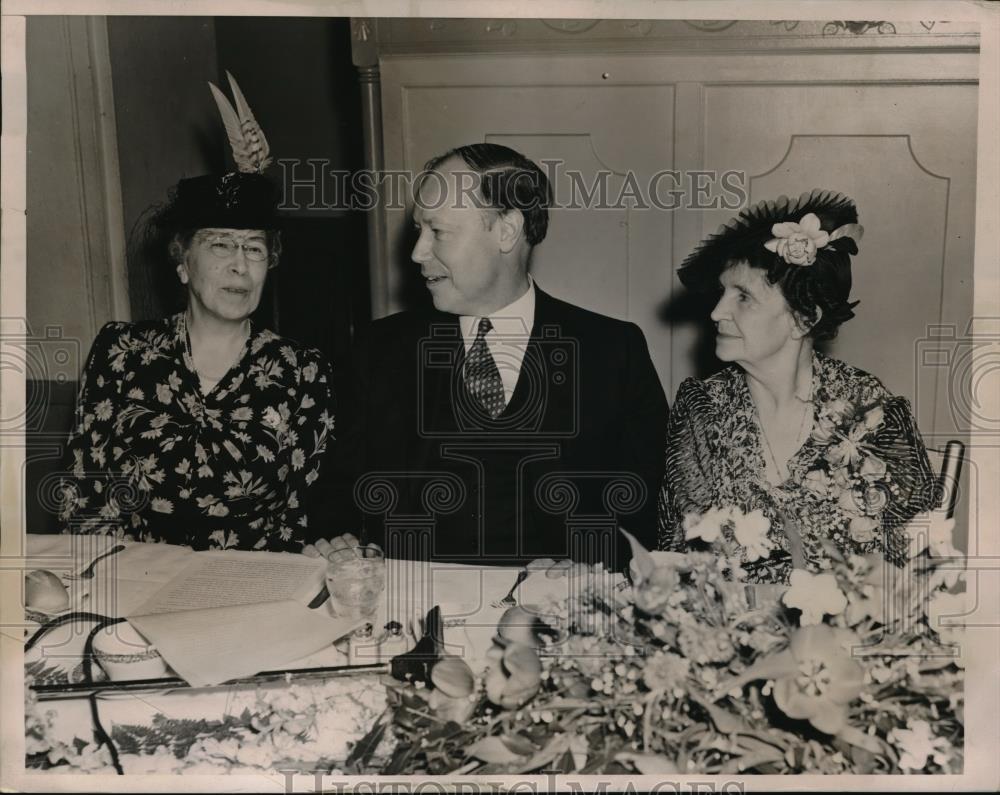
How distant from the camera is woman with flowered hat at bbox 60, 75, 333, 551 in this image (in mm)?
1666

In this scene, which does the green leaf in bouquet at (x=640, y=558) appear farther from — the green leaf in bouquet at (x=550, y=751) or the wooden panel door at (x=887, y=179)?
the wooden panel door at (x=887, y=179)

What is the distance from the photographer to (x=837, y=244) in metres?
1.62

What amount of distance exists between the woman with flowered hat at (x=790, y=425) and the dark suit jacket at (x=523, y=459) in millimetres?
93

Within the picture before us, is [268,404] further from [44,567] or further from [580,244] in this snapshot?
[580,244]

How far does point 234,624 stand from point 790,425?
96 cm

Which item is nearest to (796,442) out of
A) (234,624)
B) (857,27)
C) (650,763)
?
(650,763)

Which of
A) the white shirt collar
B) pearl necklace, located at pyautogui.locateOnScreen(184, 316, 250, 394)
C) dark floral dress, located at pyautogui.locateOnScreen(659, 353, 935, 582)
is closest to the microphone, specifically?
dark floral dress, located at pyautogui.locateOnScreen(659, 353, 935, 582)

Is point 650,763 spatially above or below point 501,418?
below

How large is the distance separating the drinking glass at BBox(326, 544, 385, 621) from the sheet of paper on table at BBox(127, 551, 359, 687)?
0.02 meters

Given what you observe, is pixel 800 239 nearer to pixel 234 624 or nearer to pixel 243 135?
pixel 243 135

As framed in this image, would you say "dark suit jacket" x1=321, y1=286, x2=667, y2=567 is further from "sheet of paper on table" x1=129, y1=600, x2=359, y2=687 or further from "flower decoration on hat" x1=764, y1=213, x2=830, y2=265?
"flower decoration on hat" x1=764, y1=213, x2=830, y2=265

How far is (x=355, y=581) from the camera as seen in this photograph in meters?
1.56

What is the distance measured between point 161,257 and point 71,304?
0.17 meters

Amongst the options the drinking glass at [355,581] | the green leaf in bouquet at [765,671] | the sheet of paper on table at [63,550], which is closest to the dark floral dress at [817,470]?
the green leaf in bouquet at [765,671]
